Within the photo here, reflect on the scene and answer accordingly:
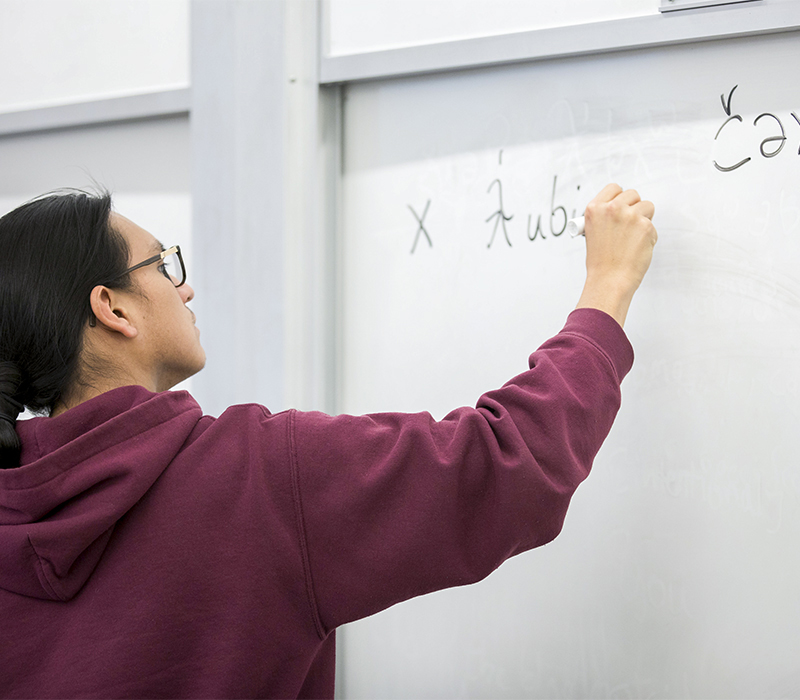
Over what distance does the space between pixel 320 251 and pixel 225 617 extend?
581mm

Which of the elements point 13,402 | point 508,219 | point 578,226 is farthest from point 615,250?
point 13,402

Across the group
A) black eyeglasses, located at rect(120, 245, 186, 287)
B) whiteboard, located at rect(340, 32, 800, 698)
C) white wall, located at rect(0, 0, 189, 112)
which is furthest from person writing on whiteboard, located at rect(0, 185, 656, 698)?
white wall, located at rect(0, 0, 189, 112)

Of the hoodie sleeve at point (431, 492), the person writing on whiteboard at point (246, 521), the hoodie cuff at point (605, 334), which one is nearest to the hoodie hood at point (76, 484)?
the person writing on whiteboard at point (246, 521)

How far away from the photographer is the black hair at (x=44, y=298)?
0.73 m

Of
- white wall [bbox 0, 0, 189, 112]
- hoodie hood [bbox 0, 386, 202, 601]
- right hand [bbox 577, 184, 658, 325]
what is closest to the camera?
hoodie hood [bbox 0, 386, 202, 601]

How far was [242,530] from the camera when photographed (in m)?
0.67

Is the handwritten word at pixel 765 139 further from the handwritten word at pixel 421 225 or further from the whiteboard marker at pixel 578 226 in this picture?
the handwritten word at pixel 421 225

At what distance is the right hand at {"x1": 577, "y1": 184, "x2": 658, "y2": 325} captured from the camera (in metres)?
0.79

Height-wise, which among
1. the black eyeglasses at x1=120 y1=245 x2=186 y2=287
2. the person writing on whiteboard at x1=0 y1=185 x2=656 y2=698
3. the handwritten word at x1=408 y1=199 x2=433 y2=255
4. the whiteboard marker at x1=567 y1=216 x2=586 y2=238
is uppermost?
the handwritten word at x1=408 y1=199 x2=433 y2=255

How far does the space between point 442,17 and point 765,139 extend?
1.49 ft

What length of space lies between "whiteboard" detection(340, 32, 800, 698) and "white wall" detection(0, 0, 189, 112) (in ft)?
1.10

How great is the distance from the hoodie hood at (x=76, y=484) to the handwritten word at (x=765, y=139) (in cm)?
70

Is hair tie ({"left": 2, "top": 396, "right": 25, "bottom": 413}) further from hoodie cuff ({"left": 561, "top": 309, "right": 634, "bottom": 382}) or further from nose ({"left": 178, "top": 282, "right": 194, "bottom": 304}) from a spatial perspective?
hoodie cuff ({"left": 561, "top": 309, "right": 634, "bottom": 382})

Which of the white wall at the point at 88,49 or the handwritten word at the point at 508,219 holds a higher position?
the white wall at the point at 88,49
